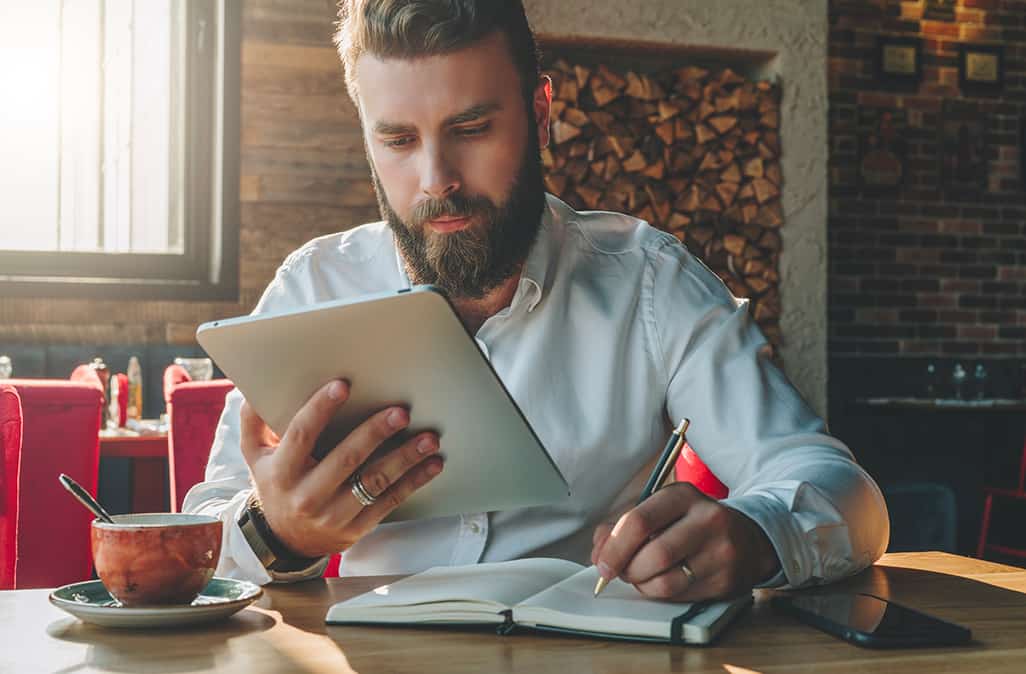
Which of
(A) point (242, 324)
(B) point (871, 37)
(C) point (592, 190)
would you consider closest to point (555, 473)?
(A) point (242, 324)

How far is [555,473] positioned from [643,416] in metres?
0.40

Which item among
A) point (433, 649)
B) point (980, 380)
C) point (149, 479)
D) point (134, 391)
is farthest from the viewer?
point (980, 380)

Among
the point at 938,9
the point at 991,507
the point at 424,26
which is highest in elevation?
the point at 938,9

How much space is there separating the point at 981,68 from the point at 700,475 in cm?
465

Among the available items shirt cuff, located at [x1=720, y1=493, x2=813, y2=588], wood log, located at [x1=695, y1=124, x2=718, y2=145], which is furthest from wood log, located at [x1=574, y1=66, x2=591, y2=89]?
shirt cuff, located at [x1=720, y1=493, x2=813, y2=588]

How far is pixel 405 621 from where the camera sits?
0.88 m

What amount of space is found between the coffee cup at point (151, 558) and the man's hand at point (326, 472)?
0.12 metres

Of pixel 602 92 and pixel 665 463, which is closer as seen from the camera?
pixel 665 463

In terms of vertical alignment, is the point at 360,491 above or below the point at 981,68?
below

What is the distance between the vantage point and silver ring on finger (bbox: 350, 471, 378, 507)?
1.01 meters

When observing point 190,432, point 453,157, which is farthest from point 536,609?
point 190,432

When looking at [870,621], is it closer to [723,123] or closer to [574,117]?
[574,117]

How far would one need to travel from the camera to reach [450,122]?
51.7 inches

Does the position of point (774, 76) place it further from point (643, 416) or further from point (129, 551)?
point (129, 551)
